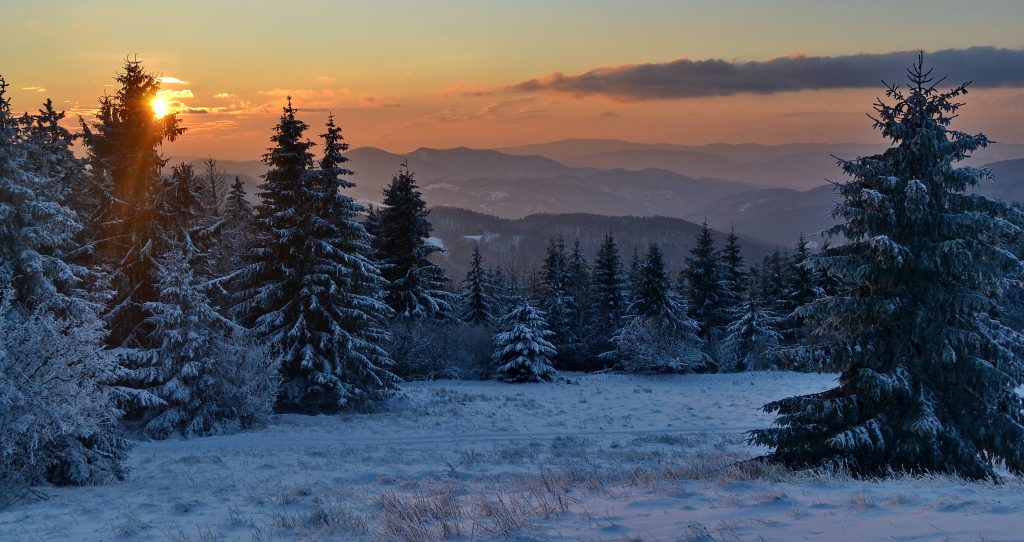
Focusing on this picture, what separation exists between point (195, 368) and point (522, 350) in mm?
19660

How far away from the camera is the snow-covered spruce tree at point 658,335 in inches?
1683

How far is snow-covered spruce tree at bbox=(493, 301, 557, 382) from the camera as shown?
3831 cm

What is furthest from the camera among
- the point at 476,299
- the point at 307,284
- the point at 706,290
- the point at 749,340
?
the point at 706,290

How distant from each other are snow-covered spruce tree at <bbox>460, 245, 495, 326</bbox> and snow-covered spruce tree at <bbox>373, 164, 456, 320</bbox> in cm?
937

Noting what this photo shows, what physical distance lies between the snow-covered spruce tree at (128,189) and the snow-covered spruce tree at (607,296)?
1312 inches

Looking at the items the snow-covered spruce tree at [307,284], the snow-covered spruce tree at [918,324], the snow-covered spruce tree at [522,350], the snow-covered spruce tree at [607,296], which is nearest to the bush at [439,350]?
the snow-covered spruce tree at [522,350]

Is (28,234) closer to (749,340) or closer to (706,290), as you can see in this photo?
(749,340)

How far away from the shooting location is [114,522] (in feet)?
32.9

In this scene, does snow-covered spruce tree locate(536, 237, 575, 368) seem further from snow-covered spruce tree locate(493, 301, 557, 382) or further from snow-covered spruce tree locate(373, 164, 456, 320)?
snow-covered spruce tree locate(373, 164, 456, 320)

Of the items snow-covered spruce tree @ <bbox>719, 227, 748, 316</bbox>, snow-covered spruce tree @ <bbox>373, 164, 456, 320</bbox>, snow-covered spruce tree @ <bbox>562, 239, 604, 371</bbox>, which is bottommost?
snow-covered spruce tree @ <bbox>562, 239, 604, 371</bbox>

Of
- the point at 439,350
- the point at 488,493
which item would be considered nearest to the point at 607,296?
the point at 439,350

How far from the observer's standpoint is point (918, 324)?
40.5 ft

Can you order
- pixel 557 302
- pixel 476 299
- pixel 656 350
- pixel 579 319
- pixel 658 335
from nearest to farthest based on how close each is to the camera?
pixel 656 350, pixel 658 335, pixel 476 299, pixel 557 302, pixel 579 319

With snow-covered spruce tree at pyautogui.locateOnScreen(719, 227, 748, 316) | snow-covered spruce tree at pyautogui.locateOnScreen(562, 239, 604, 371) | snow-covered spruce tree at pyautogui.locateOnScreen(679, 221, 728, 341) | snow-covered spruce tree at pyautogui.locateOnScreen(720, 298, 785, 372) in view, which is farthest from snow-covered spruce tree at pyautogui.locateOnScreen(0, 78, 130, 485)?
snow-covered spruce tree at pyautogui.locateOnScreen(719, 227, 748, 316)
